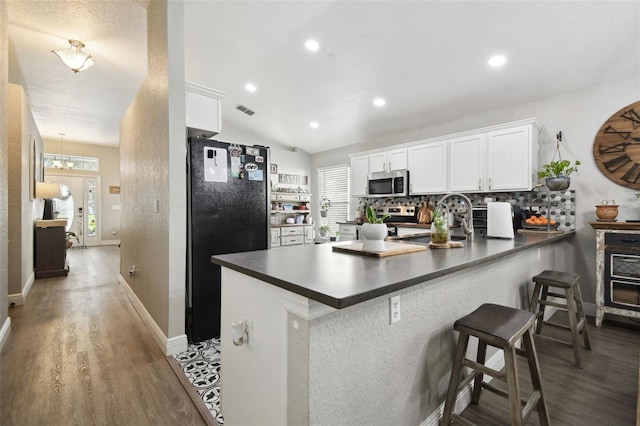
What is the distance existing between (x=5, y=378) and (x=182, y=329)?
1118 millimetres

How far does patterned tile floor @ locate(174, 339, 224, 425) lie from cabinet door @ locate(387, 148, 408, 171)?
12.5 ft

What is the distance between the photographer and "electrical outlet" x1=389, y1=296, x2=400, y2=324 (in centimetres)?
122

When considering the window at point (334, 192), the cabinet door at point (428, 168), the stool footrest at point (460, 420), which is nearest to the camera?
the stool footrest at point (460, 420)

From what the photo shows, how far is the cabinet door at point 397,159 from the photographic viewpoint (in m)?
4.88

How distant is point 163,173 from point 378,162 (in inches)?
147

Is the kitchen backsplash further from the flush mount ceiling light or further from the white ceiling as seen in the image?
the flush mount ceiling light

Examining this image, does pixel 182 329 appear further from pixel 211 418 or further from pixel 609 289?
pixel 609 289

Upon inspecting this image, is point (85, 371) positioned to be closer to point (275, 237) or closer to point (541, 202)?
point (275, 237)

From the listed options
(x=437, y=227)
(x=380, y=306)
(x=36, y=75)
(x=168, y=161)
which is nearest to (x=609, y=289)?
(x=437, y=227)

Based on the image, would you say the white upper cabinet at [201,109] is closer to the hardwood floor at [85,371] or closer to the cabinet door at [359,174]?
the hardwood floor at [85,371]

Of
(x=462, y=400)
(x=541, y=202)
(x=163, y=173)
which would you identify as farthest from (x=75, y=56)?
(x=541, y=202)

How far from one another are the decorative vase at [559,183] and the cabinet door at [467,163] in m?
0.78

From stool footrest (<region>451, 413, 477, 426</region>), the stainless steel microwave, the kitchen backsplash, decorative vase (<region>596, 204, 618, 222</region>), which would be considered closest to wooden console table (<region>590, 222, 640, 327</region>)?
decorative vase (<region>596, 204, 618, 222</region>)

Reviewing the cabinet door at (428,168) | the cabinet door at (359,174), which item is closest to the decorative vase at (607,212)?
the cabinet door at (428,168)
